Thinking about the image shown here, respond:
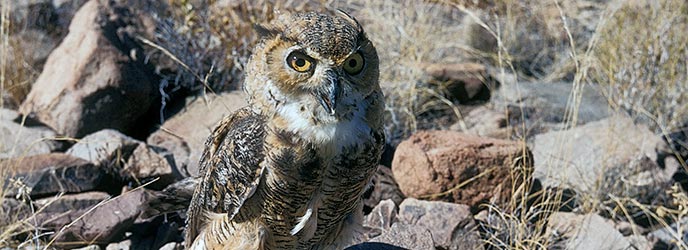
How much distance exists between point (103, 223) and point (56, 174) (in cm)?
47

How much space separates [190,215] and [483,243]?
1.44 m

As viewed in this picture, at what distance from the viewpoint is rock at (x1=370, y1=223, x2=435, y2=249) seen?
4172mm

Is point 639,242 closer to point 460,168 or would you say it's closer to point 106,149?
point 460,168

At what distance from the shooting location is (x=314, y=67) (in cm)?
296

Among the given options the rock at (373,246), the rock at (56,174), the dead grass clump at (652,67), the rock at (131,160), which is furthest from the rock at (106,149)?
the dead grass clump at (652,67)

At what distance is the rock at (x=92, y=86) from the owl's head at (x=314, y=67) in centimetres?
249

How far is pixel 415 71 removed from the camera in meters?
5.67

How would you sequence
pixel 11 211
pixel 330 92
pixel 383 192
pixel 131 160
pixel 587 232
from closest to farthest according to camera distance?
pixel 330 92
pixel 11 211
pixel 587 232
pixel 383 192
pixel 131 160

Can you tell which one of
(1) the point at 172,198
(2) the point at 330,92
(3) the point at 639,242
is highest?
(2) the point at 330,92

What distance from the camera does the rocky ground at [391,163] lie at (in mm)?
4383

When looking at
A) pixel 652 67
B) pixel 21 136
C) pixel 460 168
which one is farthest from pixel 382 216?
pixel 652 67

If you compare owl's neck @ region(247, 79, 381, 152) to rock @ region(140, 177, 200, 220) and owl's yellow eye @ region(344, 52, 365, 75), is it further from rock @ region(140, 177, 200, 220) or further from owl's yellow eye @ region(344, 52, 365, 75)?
rock @ region(140, 177, 200, 220)

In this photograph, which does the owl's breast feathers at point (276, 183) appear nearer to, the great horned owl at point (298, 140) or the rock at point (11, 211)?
the great horned owl at point (298, 140)

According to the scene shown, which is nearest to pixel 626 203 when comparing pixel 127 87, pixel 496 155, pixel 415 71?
pixel 496 155
